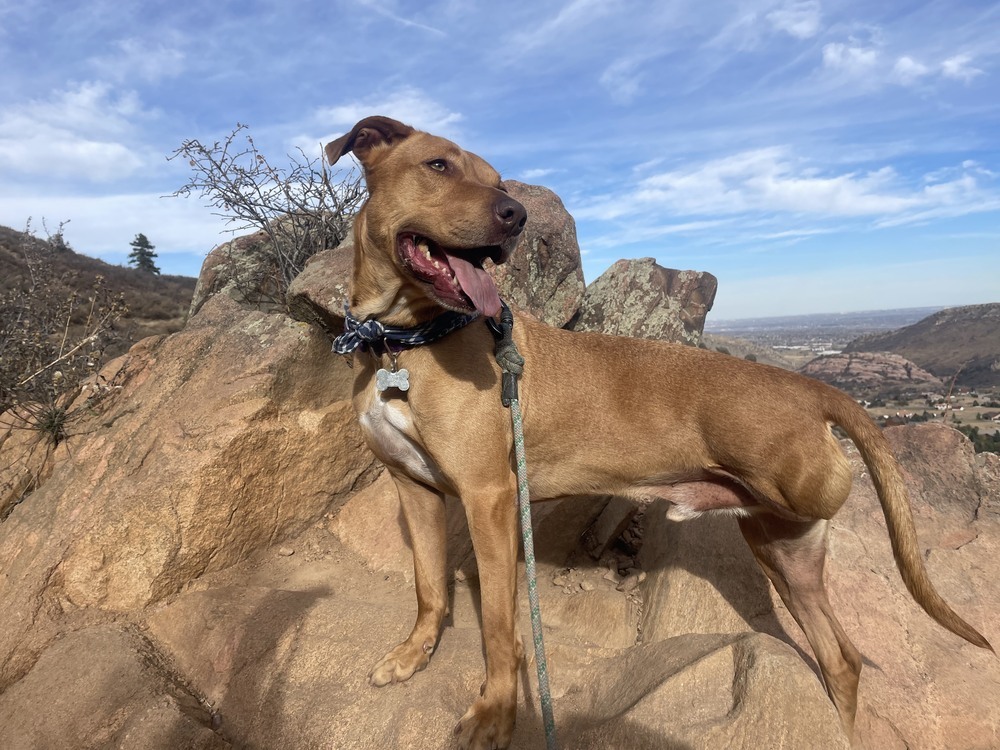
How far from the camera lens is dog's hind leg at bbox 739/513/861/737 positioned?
10.5 ft

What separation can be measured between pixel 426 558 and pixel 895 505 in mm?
2685

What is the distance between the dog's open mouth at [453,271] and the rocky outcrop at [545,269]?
11.3 ft

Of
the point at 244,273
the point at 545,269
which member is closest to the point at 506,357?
the point at 545,269

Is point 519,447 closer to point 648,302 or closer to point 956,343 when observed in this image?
point 648,302

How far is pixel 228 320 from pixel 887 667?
631cm

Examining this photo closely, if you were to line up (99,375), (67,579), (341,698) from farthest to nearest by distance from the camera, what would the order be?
(99,375), (67,579), (341,698)

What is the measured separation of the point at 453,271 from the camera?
8.96 ft

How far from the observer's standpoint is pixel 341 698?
10.1 feet

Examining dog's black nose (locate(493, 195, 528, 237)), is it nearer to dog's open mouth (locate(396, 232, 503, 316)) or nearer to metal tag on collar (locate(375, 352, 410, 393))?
dog's open mouth (locate(396, 232, 503, 316))

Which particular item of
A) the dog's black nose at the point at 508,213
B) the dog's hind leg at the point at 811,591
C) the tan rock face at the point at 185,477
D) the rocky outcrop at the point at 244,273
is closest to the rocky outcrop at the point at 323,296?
the tan rock face at the point at 185,477

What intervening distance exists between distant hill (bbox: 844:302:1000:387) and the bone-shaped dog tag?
88.9 ft

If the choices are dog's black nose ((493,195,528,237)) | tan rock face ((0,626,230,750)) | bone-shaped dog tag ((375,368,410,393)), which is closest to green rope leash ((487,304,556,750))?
bone-shaped dog tag ((375,368,410,393))

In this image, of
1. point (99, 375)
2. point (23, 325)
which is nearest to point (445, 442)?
point (99, 375)

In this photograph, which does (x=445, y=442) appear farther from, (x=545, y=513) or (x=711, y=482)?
(x=545, y=513)
